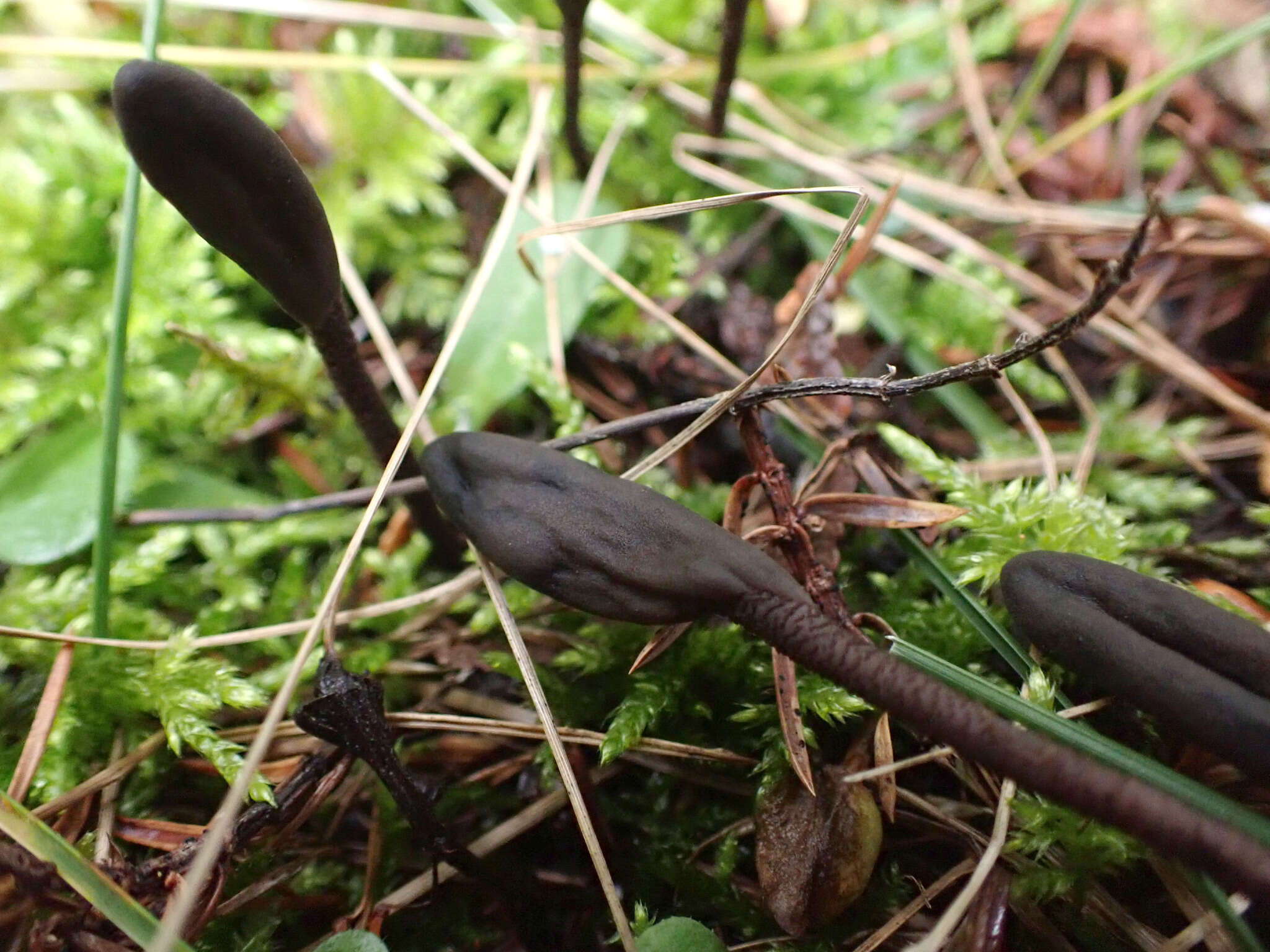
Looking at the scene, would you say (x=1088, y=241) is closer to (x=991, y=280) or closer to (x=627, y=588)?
(x=991, y=280)

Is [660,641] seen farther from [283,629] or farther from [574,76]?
[574,76]

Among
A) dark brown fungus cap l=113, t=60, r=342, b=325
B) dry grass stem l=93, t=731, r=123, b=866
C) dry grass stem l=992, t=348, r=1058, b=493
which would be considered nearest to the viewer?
dark brown fungus cap l=113, t=60, r=342, b=325

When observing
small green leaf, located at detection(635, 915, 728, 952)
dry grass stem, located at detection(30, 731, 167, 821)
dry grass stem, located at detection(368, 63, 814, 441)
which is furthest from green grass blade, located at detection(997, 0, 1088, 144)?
dry grass stem, located at detection(30, 731, 167, 821)

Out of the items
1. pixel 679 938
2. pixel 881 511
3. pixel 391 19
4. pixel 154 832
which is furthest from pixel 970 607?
pixel 391 19

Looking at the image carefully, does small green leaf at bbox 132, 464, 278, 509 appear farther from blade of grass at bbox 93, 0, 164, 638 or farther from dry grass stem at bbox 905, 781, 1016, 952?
dry grass stem at bbox 905, 781, 1016, 952

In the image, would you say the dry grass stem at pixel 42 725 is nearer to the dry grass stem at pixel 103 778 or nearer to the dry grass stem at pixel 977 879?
the dry grass stem at pixel 103 778

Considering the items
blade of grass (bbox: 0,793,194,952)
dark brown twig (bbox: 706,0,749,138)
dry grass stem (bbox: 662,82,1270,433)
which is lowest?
blade of grass (bbox: 0,793,194,952)
